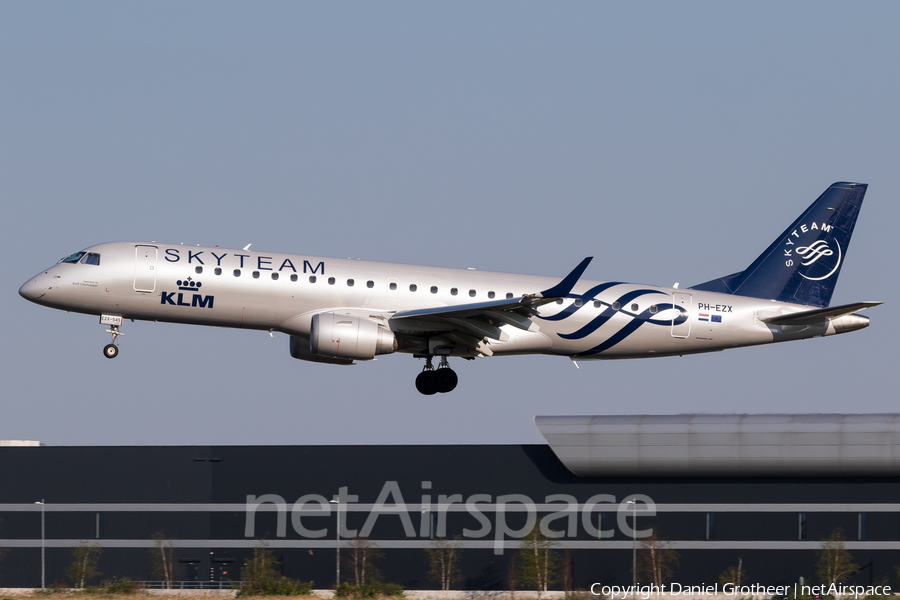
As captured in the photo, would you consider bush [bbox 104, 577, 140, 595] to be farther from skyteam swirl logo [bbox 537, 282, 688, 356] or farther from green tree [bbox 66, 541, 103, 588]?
skyteam swirl logo [bbox 537, 282, 688, 356]

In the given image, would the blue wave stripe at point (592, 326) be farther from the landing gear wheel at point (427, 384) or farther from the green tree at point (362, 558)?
the green tree at point (362, 558)

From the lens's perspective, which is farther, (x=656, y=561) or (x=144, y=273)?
(x=656, y=561)

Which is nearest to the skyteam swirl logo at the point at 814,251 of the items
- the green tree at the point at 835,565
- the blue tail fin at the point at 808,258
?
the blue tail fin at the point at 808,258

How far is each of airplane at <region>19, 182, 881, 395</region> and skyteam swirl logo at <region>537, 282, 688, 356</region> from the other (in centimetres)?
4

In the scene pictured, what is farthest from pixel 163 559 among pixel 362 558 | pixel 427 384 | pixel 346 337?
pixel 346 337

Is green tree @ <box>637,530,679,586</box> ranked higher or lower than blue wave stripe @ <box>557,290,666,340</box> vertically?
lower

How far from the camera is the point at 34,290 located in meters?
39.2

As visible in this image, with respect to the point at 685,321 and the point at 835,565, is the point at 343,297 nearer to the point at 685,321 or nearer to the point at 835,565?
the point at 685,321

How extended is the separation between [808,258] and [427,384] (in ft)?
52.7

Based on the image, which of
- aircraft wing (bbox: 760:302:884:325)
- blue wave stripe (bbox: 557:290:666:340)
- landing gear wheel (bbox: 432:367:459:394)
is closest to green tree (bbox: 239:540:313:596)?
landing gear wheel (bbox: 432:367:459:394)

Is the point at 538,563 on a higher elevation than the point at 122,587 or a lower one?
higher

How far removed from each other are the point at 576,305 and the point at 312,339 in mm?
9357

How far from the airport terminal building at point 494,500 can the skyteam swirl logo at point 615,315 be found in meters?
21.7

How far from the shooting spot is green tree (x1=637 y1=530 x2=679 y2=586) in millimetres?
59531
